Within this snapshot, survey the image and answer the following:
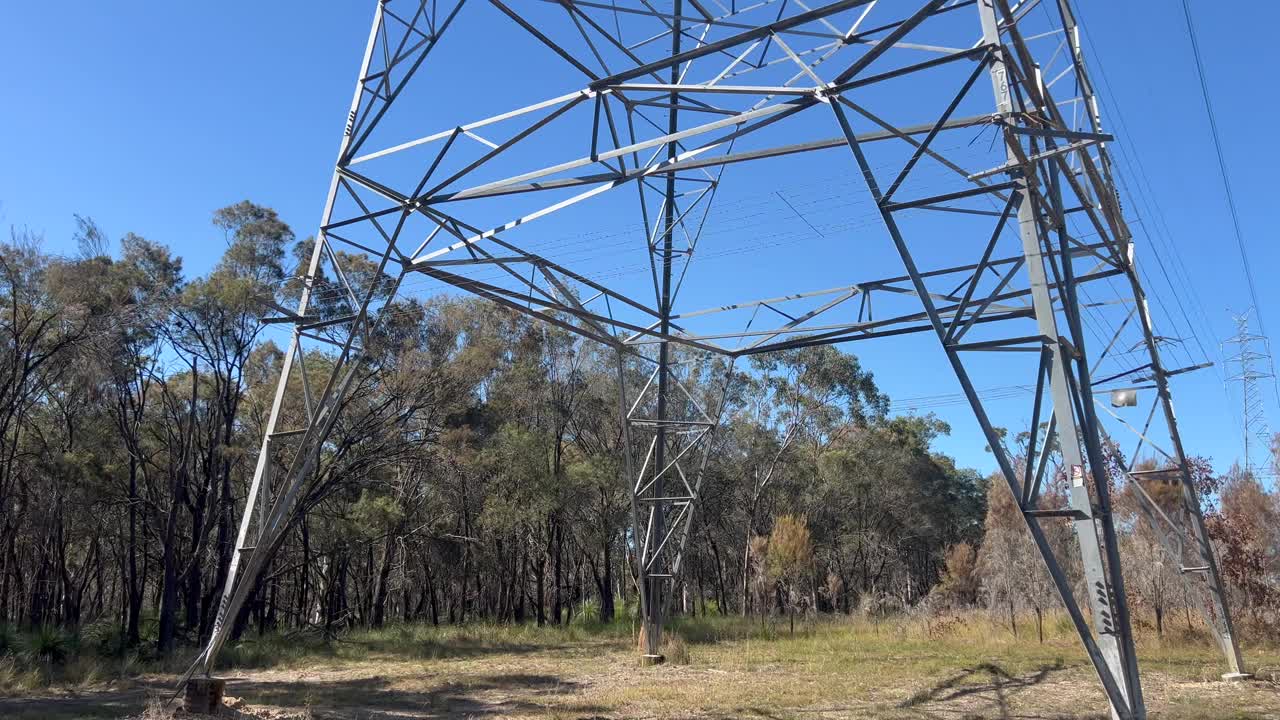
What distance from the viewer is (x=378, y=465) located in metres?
25.7

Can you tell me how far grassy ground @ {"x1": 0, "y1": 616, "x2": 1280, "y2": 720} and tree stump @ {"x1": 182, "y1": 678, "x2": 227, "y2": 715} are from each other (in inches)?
16.2

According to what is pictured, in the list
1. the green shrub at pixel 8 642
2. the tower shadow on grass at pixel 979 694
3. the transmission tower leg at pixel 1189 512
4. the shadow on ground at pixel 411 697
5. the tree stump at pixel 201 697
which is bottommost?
the tower shadow on grass at pixel 979 694

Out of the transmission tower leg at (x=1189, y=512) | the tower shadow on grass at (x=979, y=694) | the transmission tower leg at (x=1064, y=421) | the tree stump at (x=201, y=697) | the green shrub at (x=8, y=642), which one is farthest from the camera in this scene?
the green shrub at (x=8, y=642)

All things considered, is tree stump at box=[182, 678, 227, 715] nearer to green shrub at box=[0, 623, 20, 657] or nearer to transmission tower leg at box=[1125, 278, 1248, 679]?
green shrub at box=[0, 623, 20, 657]

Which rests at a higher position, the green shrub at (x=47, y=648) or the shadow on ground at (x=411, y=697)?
the green shrub at (x=47, y=648)

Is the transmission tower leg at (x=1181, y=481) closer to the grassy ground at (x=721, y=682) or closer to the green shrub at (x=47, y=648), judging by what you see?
the grassy ground at (x=721, y=682)

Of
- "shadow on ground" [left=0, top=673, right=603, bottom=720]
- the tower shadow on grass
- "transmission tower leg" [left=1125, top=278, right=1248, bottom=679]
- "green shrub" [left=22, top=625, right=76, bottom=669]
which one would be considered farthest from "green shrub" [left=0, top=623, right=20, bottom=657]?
"transmission tower leg" [left=1125, top=278, right=1248, bottom=679]

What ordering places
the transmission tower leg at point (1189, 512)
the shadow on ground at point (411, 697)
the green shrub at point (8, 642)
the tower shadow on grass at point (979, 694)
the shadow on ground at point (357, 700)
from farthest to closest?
the green shrub at point (8, 642) < the transmission tower leg at point (1189, 512) < the shadow on ground at point (411, 697) < the shadow on ground at point (357, 700) < the tower shadow on grass at point (979, 694)

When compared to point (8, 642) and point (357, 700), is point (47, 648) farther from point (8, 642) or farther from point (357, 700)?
point (357, 700)

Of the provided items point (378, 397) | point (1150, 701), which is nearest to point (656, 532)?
point (1150, 701)

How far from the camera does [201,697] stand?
9383 millimetres

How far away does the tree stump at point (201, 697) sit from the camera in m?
9.35

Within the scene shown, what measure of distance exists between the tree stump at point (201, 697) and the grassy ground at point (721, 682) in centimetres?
41

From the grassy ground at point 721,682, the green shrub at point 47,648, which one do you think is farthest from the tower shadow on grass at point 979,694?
the green shrub at point 47,648
